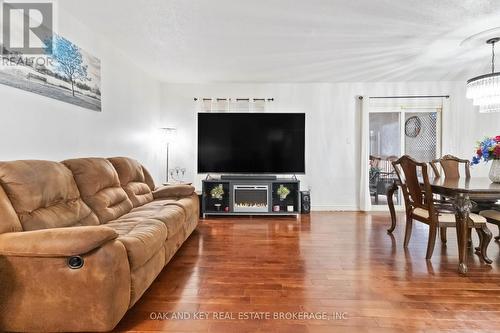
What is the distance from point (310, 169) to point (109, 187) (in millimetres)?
3536

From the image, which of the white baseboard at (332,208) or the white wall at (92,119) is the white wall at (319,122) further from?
the white wall at (92,119)

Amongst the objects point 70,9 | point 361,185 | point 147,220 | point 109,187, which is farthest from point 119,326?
point 361,185

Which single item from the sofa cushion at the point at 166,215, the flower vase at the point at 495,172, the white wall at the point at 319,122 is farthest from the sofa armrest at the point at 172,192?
the flower vase at the point at 495,172

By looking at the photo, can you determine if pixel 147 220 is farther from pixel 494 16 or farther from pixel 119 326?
pixel 494 16

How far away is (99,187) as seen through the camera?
2559mm

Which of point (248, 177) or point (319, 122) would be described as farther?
point (319, 122)

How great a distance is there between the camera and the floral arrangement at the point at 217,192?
4598 millimetres

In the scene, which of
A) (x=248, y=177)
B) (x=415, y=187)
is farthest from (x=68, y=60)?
(x=415, y=187)

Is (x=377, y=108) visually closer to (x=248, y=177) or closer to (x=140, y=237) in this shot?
(x=248, y=177)

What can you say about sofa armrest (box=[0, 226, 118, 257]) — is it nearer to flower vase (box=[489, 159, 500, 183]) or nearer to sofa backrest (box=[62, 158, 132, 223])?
sofa backrest (box=[62, 158, 132, 223])

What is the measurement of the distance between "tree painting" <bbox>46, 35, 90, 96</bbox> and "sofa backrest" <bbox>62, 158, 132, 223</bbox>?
780 millimetres

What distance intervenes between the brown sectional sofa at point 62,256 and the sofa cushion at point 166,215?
0.09 m

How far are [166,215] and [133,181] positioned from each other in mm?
1070

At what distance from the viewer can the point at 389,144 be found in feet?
17.1
